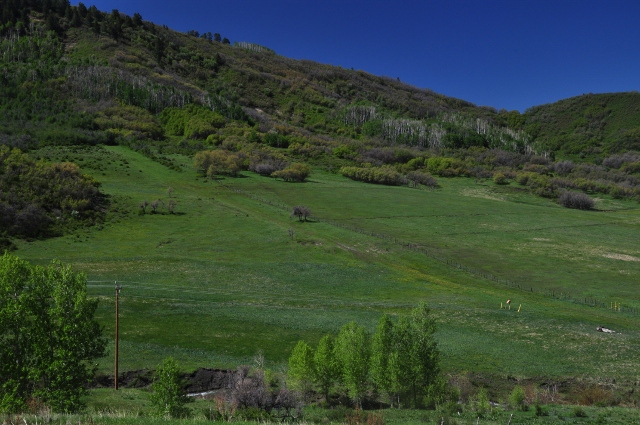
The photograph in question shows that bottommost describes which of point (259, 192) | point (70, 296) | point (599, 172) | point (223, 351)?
point (223, 351)

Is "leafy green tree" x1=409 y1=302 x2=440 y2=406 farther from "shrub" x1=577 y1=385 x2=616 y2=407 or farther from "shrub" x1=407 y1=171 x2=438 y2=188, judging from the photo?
"shrub" x1=407 y1=171 x2=438 y2=188

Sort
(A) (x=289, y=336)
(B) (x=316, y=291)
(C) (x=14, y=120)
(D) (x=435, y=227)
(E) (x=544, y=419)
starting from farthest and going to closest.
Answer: (C) (x=14, y=120), (D) (x=435, y=227), (B) (x=316, y=291), (A) (x=289, y=336), (E) (x=544, y=419)

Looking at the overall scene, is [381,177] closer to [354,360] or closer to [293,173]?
[293,173]

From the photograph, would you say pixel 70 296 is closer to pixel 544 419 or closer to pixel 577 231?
pixel 544 419

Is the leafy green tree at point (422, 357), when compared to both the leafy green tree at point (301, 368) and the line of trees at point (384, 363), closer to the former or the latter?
the line of trees at point (384, 363)

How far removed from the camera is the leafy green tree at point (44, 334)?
2127 centimetres

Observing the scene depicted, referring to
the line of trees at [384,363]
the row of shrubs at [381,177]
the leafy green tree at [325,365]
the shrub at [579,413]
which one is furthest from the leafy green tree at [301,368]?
the row of shrubs at [381,177]

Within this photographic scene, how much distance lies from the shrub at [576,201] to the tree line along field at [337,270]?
21.1 ft

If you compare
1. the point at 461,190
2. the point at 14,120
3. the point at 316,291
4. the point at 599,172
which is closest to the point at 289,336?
the point at 316,291

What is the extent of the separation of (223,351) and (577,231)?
75069 millimetres

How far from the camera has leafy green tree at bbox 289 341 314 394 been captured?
27.2m

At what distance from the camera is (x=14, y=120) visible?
12612cm

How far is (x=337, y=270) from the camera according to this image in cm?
6184

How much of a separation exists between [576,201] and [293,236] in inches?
3021
